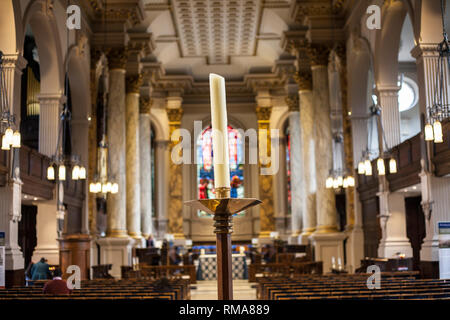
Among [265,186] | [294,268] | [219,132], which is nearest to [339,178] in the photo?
[294,268]

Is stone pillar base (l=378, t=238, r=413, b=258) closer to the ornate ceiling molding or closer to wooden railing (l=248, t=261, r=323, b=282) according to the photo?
wooden railing (l=248, t=261, r=323, b=282)

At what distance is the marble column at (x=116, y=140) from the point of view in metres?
21.3

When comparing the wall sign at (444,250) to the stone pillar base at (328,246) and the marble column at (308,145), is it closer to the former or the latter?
the stone pillar base at (328,246)

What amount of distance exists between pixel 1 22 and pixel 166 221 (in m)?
20.2

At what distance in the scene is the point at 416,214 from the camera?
19.6 m

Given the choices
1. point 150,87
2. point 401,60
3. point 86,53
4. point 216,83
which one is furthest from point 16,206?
point 401,60

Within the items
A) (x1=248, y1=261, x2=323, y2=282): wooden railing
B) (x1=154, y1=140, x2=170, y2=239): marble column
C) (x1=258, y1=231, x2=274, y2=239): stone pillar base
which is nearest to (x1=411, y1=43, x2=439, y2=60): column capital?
(x1=248, y1=261, x2=323, y2=282): wooden railing

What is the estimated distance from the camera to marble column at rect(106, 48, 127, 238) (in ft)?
69.8

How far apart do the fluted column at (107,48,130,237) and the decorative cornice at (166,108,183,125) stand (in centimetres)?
1073

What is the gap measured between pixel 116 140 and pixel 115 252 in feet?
12.4

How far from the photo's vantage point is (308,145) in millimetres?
25188

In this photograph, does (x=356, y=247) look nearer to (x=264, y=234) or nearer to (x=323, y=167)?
(x=323, y=167)

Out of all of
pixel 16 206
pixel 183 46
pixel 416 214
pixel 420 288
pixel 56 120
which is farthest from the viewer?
pixel 183 46
